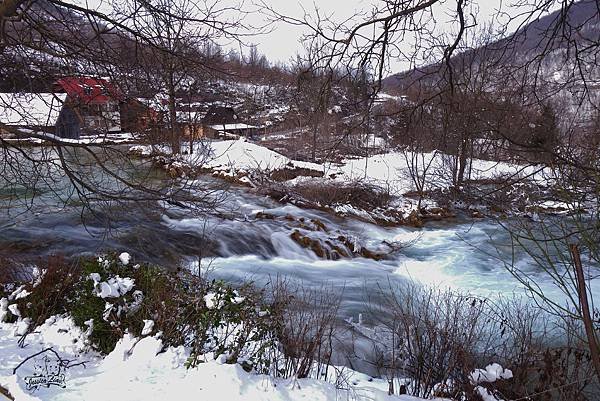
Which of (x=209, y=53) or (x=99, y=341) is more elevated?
(x=209, y=53)

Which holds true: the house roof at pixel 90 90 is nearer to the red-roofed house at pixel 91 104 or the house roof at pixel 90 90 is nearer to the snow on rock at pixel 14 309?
the red-roofed house at pixel 91 104

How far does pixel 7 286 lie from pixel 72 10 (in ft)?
11.2

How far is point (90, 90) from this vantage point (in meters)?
4.23

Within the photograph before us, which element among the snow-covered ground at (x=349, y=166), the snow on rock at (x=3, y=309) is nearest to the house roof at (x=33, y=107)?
the snow on rock at (x=3, y=309)

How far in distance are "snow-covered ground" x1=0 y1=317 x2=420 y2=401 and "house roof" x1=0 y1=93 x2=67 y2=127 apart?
220 centimetres

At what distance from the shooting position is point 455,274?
979cm

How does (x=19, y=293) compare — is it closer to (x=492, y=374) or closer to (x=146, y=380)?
(x=146, y=380)

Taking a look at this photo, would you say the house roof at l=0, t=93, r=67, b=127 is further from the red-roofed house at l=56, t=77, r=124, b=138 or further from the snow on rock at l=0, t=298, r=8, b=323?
the snow on rock at l=0, t=298, r=8, b=323

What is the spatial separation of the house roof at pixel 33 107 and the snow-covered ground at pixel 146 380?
7.21 ft

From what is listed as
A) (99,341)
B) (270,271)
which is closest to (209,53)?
(99,341)

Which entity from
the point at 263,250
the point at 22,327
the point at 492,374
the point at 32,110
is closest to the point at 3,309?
the point at 22,327

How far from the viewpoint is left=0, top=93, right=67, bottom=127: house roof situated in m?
4.26

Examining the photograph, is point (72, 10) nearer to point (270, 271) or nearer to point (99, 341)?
point (99, 341)

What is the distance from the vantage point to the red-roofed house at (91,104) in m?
4.08
